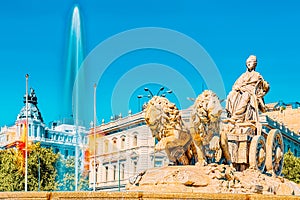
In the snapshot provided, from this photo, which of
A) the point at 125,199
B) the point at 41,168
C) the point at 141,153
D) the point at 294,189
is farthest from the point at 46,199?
the point at 41,168

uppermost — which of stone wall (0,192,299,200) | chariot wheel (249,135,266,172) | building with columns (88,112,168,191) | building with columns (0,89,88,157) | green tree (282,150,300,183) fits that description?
building with columns (0,89,88,157)

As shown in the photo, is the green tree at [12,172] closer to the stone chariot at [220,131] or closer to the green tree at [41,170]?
the green tree at [41,170]

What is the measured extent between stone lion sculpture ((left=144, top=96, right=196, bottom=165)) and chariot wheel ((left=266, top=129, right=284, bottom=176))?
3.25m

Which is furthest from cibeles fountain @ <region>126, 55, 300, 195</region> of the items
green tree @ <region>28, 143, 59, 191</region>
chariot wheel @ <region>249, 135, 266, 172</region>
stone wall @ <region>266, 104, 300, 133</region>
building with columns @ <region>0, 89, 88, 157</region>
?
stone wall @ <region>266, 104, 300, 133</region>

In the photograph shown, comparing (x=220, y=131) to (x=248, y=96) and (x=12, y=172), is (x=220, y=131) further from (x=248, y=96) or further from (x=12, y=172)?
(x=12, y=172)

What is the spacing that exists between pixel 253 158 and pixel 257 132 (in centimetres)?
116

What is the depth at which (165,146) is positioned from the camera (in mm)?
18438

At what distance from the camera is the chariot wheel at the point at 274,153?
68.6 feet

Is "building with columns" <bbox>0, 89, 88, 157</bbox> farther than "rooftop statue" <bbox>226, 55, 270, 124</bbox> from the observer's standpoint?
Yes

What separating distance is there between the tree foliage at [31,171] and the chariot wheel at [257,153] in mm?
41846

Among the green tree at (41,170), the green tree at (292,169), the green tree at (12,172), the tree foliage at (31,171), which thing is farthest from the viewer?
the green tree at (41,170)

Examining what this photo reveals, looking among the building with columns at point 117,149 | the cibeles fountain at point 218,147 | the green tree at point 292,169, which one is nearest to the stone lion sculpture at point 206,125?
the cibeles fountain at point 218,147

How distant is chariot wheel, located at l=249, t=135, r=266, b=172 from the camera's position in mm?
19875

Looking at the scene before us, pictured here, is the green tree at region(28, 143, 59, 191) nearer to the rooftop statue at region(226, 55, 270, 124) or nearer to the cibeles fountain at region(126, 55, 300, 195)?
the rooftop statue at region(226, 55, 270, 124)
